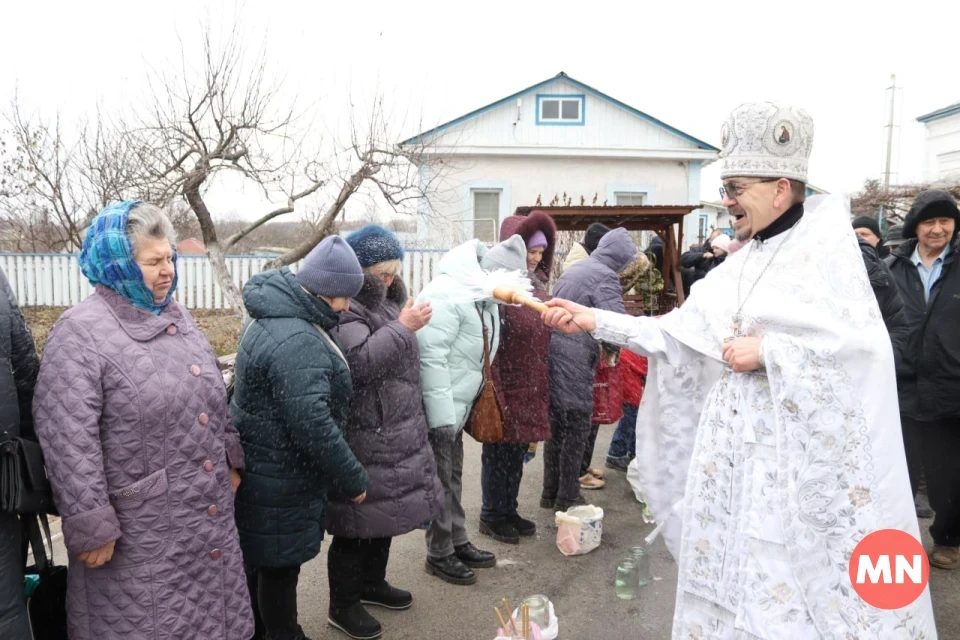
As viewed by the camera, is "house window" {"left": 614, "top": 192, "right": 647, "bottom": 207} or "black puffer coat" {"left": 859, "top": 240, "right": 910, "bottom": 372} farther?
"house window" {"left": 614, "top": 192, "right": 647, "bottom": 207}

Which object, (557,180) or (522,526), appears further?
(557,180)

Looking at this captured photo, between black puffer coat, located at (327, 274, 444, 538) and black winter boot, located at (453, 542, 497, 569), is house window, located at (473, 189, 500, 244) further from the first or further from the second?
black puffer coat, located at (327, 274, 444, 538)

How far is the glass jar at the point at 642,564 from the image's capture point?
13.7 feet

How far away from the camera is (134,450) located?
238cm

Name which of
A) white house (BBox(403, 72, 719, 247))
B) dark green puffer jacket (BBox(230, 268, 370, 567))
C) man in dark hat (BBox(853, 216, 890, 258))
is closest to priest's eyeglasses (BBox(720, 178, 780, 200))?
dark green puffer jacket (BBox(230, 268, 370, 567))

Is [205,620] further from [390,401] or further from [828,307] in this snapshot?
[828,307]

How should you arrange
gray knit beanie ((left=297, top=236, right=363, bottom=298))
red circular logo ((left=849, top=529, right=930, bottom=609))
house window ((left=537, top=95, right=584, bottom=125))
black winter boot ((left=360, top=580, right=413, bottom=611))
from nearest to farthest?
1. red circular logo ((left=849, top=529, right=930, bottom=609))
2. gray knit beanie ((left=297, top=236, right=363, bottom=298))
3. black winter boot ((left=360, top=580, right=413, bottom=611))
4. house window ((left=537, top=95, right=584, bottom=125))

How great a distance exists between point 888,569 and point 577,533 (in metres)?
2.57

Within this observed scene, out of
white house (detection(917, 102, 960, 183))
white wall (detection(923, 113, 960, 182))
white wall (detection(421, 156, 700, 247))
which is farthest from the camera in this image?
white wall (detection(923, 113, 960, 182))

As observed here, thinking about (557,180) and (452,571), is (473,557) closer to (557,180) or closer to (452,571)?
(452,571)

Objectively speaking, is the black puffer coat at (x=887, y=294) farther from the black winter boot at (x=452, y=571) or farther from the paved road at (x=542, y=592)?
the black winter boot at (x=452, y=571)

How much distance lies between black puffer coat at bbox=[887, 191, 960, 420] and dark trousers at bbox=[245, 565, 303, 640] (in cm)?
379

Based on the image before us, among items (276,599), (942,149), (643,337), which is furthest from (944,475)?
(942,149)

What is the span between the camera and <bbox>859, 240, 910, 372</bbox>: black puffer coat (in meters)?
4.27
